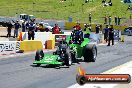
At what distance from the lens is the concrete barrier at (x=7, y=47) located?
2603 cm

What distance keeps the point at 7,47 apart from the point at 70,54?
8.83 meters

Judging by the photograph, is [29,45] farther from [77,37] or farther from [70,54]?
[70,54]

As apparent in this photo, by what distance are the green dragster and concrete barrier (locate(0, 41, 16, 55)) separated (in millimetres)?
6470

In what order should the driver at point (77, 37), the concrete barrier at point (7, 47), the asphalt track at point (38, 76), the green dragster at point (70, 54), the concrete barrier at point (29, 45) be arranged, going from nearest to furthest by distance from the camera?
1. the asphalt track at point (38, 76)
2. the green dragster at point (70, 54)
3. the driver at point (77, 37)
4. the concrete barrier at point (7, 47)
5. the concrete barrier at point (29, 45)

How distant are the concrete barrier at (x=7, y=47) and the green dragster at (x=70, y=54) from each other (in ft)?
21.2

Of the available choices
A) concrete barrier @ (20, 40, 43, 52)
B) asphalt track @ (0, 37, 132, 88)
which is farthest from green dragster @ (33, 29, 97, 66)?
concrete barrier @ (20, 40, 43, 52)

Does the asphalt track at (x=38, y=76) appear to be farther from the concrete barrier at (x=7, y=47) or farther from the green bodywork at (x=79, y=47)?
the concrete barrier at (x=7, y=47)

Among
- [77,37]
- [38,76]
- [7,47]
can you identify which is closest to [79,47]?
[77,37]

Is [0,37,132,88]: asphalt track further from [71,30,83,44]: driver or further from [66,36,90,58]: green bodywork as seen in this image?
[71,30,83,44]: driver

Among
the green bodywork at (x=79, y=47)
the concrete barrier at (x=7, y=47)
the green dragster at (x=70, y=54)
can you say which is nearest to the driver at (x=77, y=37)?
the green dragster at (x=70, y=54)

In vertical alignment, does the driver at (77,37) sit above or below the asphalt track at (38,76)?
above

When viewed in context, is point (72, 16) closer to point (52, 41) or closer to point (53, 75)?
point (52, 41)

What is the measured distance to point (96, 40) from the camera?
4025 cm

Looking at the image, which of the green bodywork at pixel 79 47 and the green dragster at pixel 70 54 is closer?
the green dragster at pixel 70 54
